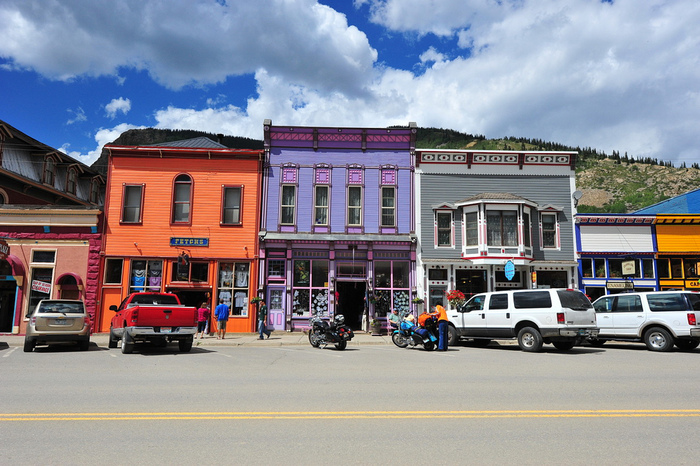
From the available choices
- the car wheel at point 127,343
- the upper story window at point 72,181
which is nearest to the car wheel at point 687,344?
the car wheel at point 127,343

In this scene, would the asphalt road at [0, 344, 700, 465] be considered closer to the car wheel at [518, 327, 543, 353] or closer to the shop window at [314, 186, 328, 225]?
the car wheel at [518, 327, 543, 353]

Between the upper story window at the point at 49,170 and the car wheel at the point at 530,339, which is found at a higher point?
the upper story window at the point at 49,170

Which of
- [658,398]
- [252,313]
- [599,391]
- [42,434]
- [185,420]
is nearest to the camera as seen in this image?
[42,434]

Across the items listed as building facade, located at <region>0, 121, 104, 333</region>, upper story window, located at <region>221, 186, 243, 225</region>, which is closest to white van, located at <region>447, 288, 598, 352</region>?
upper story window, located at <region>221, 186, 243, 225</region>

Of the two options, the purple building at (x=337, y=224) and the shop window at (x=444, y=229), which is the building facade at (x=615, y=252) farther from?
the purple building at (x=337, y=224)

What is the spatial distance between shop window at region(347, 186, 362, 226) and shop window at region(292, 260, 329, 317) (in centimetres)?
254

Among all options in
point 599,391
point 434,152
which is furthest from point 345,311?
point 599,391

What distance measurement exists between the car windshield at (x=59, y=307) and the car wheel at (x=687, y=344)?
19.2 m

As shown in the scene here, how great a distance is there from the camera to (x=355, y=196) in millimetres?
24859

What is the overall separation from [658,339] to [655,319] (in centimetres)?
67

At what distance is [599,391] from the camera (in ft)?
27.4

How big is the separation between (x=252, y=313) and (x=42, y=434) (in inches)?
702

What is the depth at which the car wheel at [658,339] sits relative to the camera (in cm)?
1505

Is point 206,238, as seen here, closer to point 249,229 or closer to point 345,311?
point 249,229
